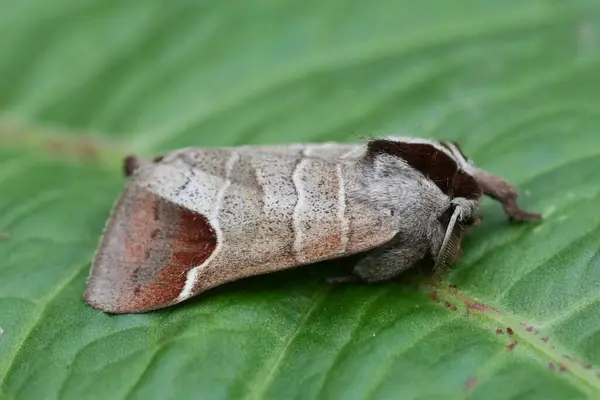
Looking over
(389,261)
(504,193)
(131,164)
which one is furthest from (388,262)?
(131,164)

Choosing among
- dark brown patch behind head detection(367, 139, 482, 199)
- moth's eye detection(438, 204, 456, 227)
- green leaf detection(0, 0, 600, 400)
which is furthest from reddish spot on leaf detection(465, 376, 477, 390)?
dark brown patch behind head detection(367, 139, 482, 199)

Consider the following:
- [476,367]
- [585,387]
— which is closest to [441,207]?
[476,367]

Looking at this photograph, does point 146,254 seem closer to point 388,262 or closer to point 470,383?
point 388,262

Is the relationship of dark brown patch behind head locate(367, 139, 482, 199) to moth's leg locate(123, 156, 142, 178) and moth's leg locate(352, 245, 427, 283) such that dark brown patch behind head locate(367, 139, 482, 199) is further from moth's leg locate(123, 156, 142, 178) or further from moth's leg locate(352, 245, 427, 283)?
moth's leg locate(123, 156, 142, 178)

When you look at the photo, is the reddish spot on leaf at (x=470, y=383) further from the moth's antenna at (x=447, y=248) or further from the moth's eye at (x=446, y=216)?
the moth's eye at (x=446, y=216)

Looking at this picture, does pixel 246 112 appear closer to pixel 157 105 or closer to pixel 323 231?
pixel 157 105

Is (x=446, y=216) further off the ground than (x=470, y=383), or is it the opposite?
(x=446, y=216)

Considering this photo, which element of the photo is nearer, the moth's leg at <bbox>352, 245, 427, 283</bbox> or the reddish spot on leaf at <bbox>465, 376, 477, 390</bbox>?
the reddish spot on leaf at <bbox>465, 376, 477, 390</bbox>
